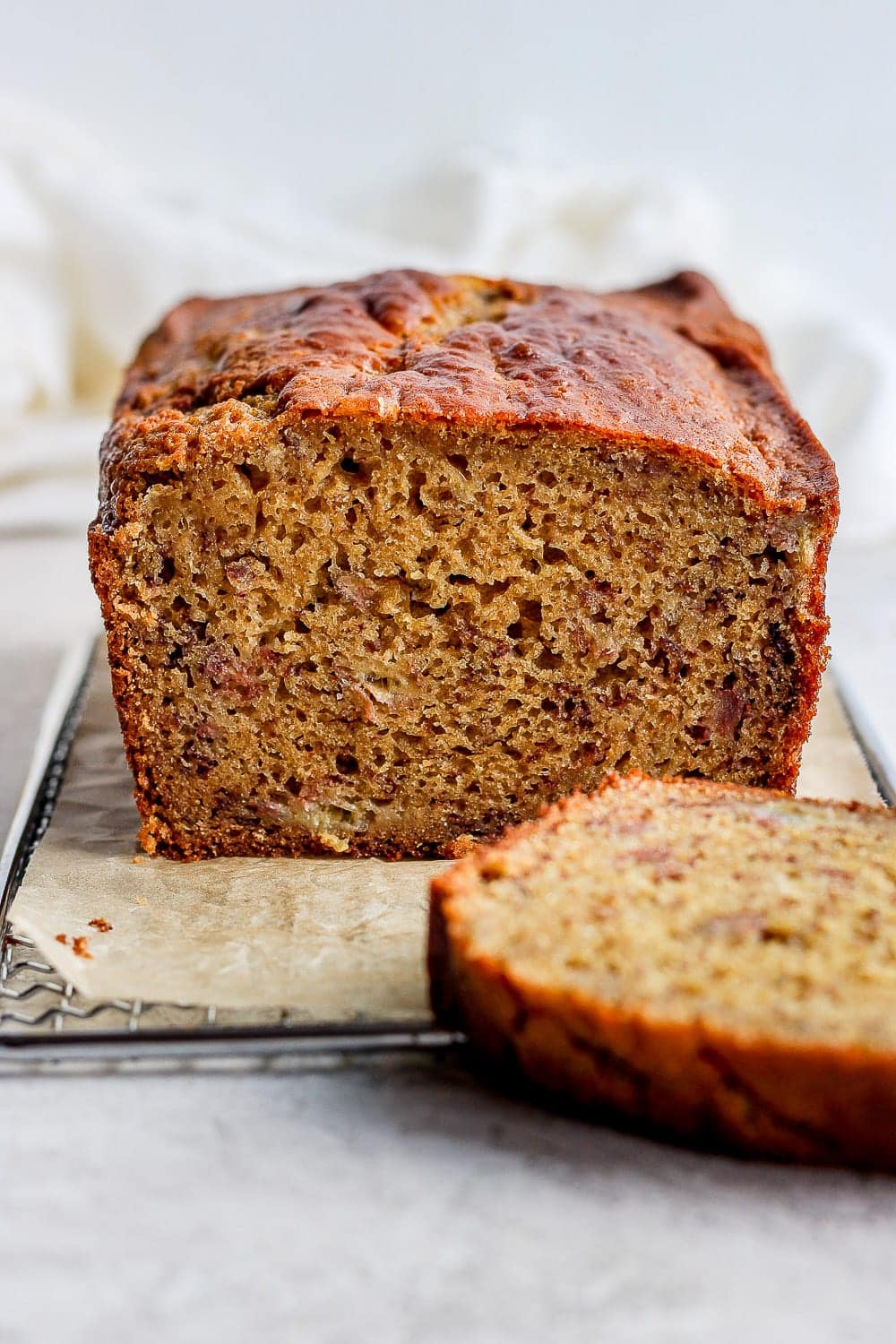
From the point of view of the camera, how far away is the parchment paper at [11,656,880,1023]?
2906 millimetres

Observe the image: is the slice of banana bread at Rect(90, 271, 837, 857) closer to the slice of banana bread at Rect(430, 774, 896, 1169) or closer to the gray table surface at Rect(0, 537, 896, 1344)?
the slice of banana bread at Rect(430, 774, 896, 1169)

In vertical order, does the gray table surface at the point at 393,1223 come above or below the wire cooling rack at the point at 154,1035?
below

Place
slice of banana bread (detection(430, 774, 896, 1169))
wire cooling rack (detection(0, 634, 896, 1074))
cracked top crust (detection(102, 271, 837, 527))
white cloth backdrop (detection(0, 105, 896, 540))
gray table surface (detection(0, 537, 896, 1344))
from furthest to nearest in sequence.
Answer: white cloth backdrop (detection(0, 105, 896, 540)), cracked top crust (detection(102, 271, 837, 527)), wire cooling rack (detection(0, 634, 896, 1074)), slice of banana bread (detection(430, 774, 896, 1169)), gray table surface (detection(0, 537, 896, 1344))

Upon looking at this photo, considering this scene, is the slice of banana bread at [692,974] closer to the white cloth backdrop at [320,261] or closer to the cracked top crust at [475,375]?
the cracked top crust at [475,375]

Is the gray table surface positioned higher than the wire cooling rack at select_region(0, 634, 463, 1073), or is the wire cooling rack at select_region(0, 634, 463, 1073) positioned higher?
the wire cooling rack at select_region(0, 634, 463, 1073)

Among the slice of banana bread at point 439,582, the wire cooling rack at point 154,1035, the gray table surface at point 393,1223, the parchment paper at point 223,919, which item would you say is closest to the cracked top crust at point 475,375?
the slice of banana bread at point 439,582

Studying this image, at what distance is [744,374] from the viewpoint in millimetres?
4148

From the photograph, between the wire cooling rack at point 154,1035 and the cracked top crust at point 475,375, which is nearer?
the wire cooling rack at point 154,1035

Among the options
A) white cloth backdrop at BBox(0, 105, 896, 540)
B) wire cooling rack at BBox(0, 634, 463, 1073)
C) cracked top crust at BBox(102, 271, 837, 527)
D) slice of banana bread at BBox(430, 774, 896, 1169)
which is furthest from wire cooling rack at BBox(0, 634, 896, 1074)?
white cloth backdrop at BBox(0, 105, 896, 540)

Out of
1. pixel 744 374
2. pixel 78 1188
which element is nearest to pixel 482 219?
pixel 744 374

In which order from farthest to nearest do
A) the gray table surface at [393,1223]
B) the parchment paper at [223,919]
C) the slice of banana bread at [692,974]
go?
1. the parchment paper at [223,919]
2. the slice of banana bread at [692,974]
3. the gray table surface at [393,1223]

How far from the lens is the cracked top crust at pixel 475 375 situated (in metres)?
3.29

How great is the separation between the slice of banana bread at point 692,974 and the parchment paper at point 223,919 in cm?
26

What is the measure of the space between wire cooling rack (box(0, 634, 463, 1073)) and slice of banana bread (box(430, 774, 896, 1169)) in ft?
0.54
